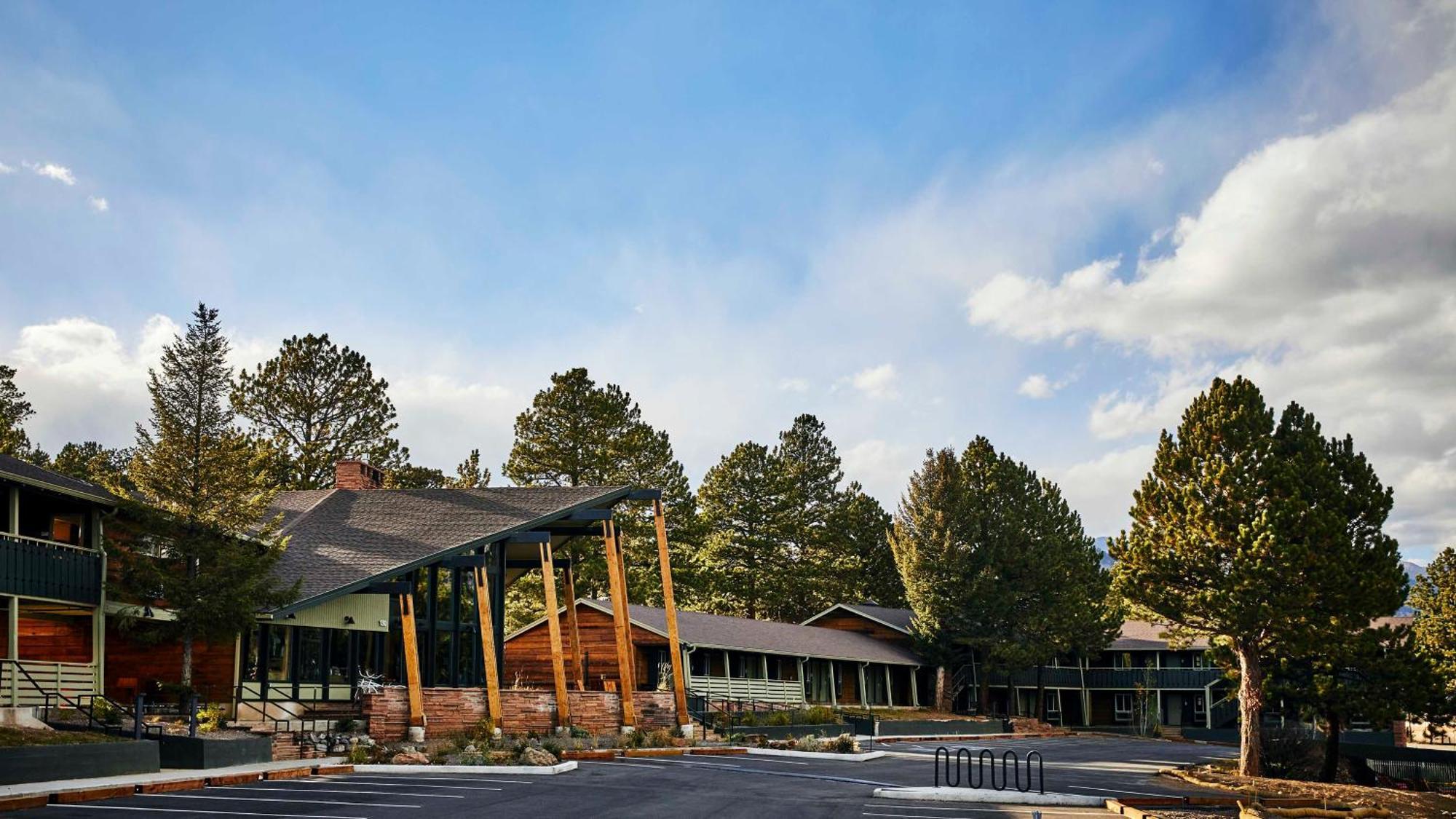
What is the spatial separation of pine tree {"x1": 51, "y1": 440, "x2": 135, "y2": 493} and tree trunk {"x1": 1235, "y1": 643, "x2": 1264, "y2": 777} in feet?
93.7

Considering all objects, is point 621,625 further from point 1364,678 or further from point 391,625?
point 1364,678

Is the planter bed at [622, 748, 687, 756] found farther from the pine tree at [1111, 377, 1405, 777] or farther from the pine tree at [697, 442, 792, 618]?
the pine tree at [697, 442, 792, 618]

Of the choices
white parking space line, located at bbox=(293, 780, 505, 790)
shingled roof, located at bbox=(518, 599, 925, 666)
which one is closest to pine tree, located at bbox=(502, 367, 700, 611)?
shingled roof, located at bbox=(518, 599, 925, 666)

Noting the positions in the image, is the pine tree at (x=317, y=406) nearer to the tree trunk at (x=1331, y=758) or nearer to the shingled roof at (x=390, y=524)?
the shingled roof at (x=390, y=524)

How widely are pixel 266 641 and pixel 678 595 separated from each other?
4188 centimetres

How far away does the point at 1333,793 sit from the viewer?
27.7 meters

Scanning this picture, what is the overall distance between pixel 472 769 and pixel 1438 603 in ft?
170

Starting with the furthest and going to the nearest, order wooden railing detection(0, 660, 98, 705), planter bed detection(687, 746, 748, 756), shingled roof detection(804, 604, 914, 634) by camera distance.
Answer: shingled roof detection(804, 604, 914, 634), planter bed detection(687, 746, 748, 756), wooden railing detection(0, 660, 98, 705)

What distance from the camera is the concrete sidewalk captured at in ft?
59.6

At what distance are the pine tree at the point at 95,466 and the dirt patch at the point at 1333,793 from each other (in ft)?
Result: 86.7

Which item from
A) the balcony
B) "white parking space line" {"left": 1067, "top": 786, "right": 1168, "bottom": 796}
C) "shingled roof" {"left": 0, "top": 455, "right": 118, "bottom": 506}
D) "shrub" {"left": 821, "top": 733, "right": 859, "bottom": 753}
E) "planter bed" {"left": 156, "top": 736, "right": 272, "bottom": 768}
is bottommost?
"white parking space line" {"left": 1067, "top": 786, "right": 1168, "bottom": 796}

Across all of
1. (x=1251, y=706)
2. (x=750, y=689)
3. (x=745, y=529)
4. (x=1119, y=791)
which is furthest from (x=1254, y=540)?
(x=745, y=529)

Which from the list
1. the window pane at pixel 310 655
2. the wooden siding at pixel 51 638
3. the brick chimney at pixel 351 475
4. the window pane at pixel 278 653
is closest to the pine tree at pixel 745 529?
the brick chimney at pixel 351 475

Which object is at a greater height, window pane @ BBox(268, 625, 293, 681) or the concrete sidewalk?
window pane @ BBox(268, 625, 293, 681)
